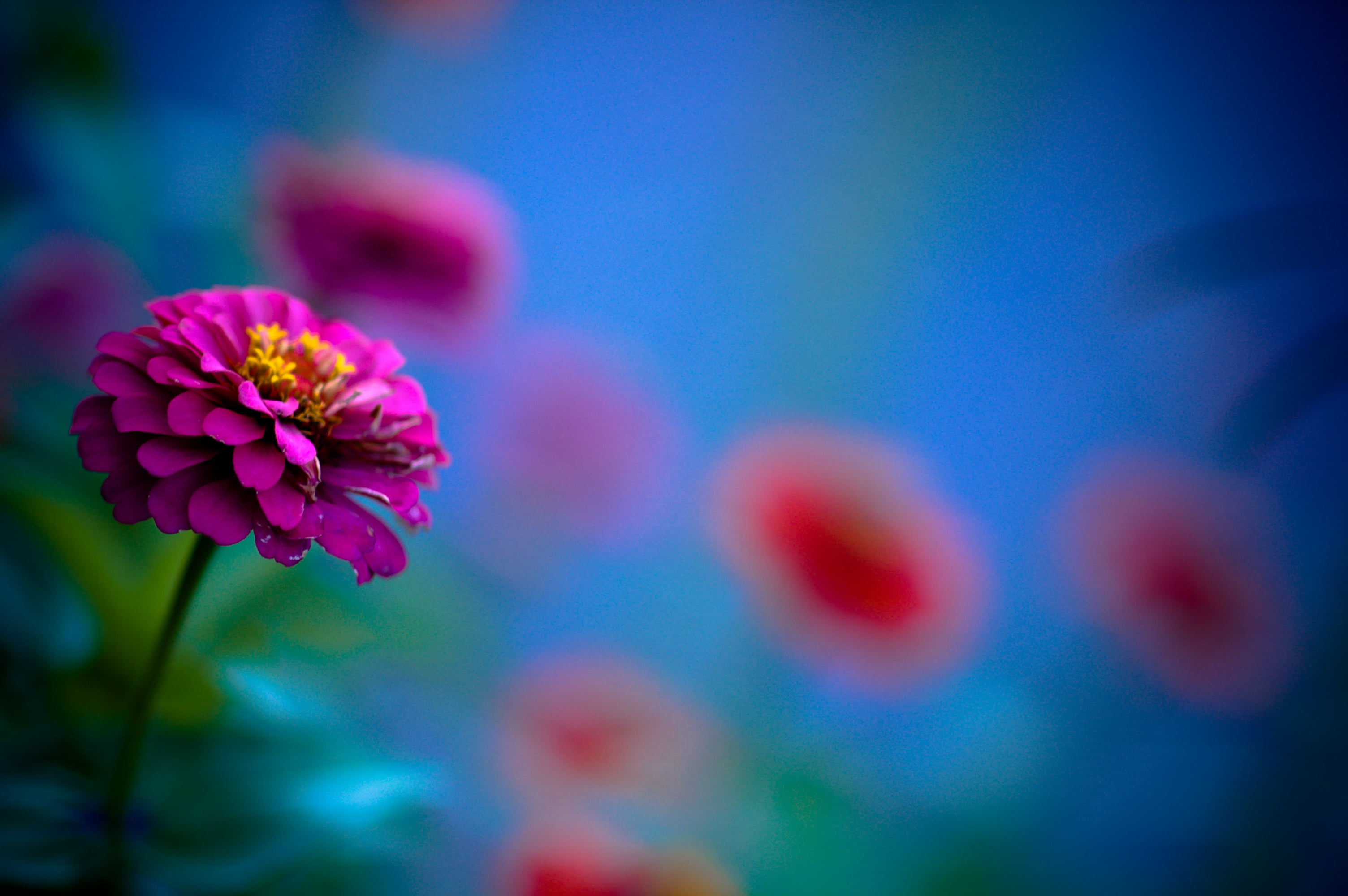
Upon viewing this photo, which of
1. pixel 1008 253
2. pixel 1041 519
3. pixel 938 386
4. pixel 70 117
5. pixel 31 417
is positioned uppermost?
pixel 1008 253

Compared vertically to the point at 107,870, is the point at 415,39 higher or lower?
higher

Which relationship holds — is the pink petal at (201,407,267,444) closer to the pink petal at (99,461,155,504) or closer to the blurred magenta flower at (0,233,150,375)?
the pink petal at (99,461,155,504)

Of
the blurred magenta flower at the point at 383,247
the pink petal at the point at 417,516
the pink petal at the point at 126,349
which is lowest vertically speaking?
the pink petal at the point at 417,516

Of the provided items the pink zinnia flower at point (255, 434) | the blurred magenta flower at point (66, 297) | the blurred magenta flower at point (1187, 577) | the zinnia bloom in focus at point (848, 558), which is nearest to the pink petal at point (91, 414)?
the pink zinnia flower at point (255, 434)

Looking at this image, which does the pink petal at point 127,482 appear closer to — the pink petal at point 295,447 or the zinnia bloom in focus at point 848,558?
the pink petal at point 295,447

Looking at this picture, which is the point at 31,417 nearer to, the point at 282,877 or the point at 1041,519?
the point at 282,877

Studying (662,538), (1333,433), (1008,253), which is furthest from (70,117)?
(1333,433)
